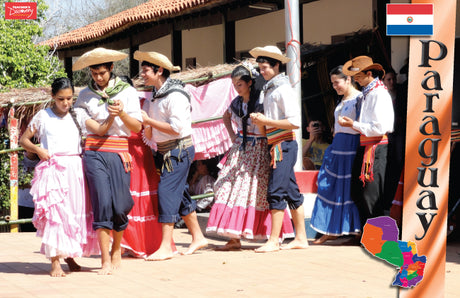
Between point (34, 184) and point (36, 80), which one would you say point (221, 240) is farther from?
point (36, 80)

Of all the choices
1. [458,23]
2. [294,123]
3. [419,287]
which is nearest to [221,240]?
[294,123]

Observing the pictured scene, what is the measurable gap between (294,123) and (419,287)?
3270 mm

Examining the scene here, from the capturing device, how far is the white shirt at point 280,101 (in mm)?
7242

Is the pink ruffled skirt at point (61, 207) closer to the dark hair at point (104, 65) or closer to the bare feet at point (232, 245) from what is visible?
the dark hair at point (104, 65)

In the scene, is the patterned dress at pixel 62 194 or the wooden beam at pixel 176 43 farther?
the wooden beam at pixel 176 43

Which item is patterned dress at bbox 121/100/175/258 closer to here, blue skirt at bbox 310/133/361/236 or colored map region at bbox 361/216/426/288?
blue skirt at bbox 310/133/361/236

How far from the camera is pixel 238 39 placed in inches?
687

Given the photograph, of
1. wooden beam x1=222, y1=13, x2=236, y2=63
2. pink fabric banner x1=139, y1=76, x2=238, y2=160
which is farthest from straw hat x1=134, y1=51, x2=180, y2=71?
wooden beam x1=222, y1=13, x2=236, y2=63

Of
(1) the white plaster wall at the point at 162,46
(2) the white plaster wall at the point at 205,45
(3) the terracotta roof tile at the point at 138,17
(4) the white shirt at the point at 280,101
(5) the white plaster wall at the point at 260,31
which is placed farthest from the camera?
(1) the white plaster wall at the point at 162,46

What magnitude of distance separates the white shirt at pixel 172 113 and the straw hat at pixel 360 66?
1709mm

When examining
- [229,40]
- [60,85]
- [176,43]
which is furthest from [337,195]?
[176,43]

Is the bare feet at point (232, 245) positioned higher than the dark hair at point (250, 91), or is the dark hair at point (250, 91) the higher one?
the dark hair at point (250, 91)

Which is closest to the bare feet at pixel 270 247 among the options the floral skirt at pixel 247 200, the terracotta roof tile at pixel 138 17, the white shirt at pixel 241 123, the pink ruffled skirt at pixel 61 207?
the floral skirt at pixel 247 200

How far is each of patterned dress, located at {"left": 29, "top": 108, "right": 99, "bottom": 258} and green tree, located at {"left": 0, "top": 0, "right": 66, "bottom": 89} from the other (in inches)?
484
